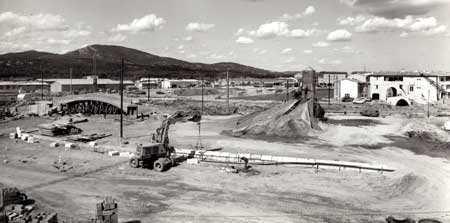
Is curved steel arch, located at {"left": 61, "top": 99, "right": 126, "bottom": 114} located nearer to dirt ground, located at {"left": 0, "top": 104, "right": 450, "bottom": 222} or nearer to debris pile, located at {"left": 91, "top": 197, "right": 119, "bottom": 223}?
dirt ground, located at {"left": 0, "top": 104, "right": 450, "bottom": 222}

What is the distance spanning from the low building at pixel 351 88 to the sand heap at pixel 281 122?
4087 cm

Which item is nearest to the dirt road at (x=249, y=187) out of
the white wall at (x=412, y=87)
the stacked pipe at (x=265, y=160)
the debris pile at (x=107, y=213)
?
the stacked pipe at (x=265, y=160)

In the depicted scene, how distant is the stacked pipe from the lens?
2664 centimetres

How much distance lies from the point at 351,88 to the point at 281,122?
46641 millimetres

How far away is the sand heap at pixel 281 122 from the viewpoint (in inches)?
1551

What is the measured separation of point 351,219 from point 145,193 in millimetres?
10421

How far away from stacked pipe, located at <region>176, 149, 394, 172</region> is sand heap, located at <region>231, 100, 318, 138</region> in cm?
953

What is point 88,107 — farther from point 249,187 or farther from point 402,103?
point 402,103

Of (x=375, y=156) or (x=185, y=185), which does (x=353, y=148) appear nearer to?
(x=375, y=156)

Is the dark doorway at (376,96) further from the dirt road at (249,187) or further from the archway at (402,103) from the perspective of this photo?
the dirt road at (249,187)

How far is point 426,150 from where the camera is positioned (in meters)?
32.8

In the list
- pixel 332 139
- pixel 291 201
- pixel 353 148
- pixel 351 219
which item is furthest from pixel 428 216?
pixel 332 139

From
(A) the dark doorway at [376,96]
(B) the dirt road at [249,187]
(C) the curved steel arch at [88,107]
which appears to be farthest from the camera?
(A) the dark doorway at [376,96]

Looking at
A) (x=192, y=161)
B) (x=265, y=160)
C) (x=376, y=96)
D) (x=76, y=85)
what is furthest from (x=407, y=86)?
(x=76, y=85)
